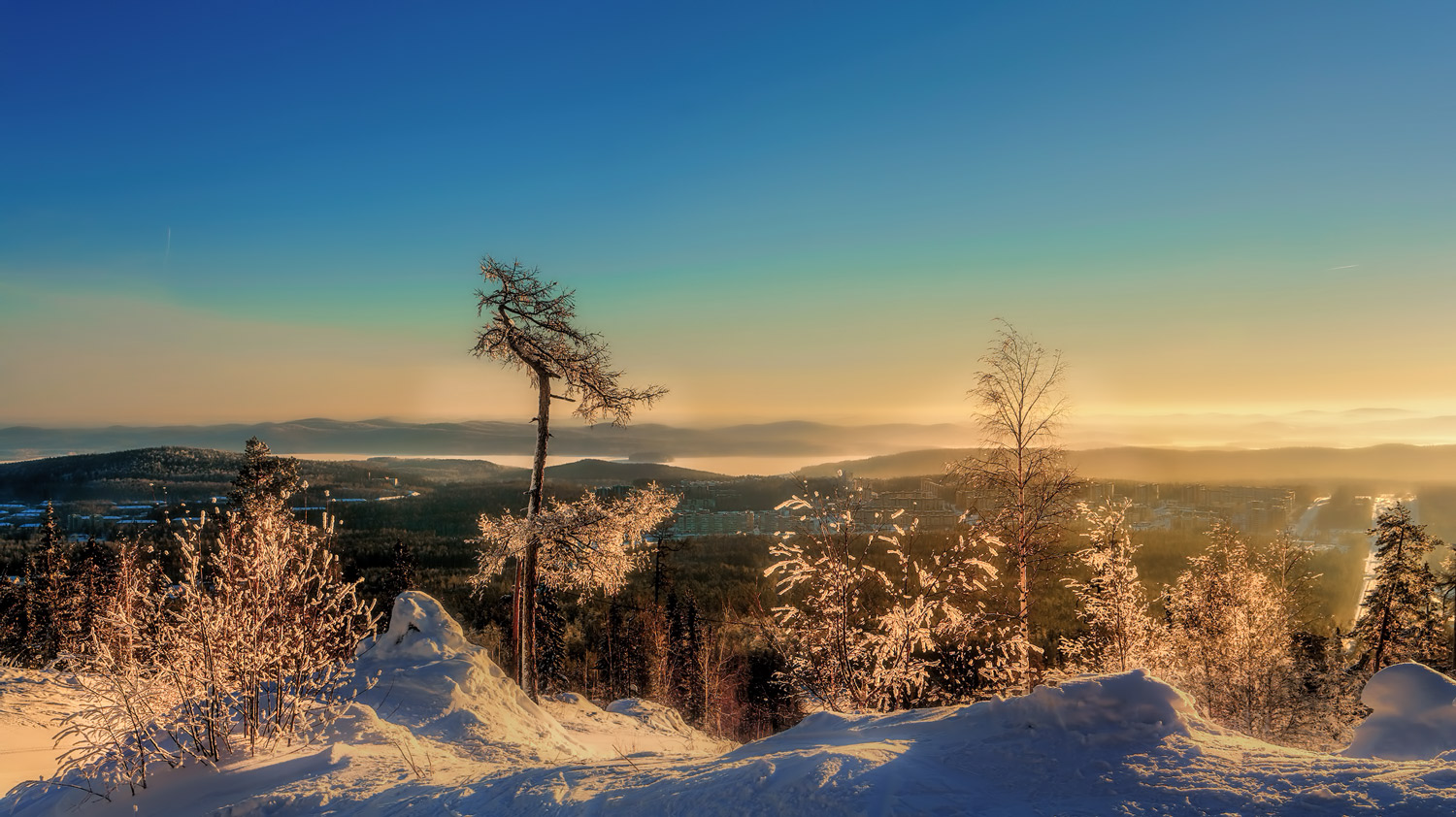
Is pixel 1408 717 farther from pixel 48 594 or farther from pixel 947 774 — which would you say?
pixel 48 594

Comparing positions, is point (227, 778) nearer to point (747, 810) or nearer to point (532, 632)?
point (747, 810)

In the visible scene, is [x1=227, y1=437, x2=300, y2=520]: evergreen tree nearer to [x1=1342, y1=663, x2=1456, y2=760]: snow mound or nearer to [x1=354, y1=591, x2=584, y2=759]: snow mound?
[x1=354, y1=591, x2=584, y2=759]: snow mound

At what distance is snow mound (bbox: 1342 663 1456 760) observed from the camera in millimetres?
5625

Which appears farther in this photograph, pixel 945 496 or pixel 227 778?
pixel 945 496

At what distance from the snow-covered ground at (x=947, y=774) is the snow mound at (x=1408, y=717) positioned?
13 mm

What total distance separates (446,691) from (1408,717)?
15.0m

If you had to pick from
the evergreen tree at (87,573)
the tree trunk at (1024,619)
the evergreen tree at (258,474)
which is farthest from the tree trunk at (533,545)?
the evergreen tree at (87,573)

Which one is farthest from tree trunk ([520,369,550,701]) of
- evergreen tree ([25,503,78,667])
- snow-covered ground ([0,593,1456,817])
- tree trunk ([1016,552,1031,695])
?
evergreen tree ([25,503,78,667])

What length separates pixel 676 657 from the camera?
151ft

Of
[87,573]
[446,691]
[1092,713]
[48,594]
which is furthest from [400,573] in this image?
[1092,713]

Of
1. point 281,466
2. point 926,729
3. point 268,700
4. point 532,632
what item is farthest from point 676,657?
point 926,729

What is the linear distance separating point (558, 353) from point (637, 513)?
4736 millimetres

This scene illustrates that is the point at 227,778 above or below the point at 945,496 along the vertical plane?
below

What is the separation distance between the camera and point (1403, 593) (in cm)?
2795
